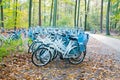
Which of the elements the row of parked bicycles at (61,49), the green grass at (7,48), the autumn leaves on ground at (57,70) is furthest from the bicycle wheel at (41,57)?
the green grass at (7,48)

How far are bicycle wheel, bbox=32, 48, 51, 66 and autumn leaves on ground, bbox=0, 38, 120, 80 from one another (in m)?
0.18

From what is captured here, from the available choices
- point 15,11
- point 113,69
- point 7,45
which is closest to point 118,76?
point 113,69

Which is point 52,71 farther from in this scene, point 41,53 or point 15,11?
point 15,11

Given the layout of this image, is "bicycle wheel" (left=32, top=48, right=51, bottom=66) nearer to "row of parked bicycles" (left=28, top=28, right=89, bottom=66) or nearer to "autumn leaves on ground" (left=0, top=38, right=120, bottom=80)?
"row of parked bicycles" (left=28, top=28, right=89, bottom=66)

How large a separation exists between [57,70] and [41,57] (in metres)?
0.90

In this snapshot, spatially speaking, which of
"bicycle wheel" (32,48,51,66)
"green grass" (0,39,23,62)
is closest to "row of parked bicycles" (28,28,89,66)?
"bicycle wheel" (32,48,51,66)

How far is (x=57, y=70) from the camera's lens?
7.65 meters

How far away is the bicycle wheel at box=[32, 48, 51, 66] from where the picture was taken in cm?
816

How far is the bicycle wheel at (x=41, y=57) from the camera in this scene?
8161 millimetres

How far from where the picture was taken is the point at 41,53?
8.31m

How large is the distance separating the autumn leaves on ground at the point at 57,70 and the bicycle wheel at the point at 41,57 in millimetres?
176

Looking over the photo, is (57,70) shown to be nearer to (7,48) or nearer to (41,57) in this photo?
(41,57)

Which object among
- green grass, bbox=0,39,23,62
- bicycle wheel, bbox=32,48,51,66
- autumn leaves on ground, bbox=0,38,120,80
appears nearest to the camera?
autumn leaves on ground, bbox=0,38,120,80

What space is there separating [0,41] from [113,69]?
4.90m
